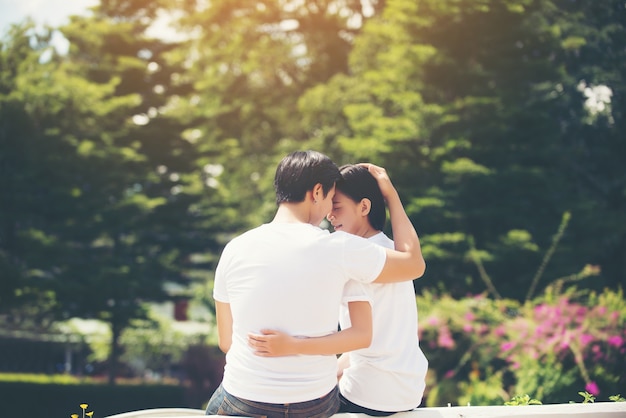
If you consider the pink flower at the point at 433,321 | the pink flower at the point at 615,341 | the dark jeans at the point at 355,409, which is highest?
the dark jeans at the point at 355,409

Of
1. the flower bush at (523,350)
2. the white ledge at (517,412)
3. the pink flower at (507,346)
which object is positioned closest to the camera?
the white ledge at (517,412)

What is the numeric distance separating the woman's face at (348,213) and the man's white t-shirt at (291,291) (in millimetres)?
415

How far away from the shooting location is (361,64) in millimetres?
19781

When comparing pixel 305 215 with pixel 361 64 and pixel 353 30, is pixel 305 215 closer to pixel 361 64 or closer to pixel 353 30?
pixel 361 64

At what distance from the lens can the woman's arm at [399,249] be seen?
2.58 m

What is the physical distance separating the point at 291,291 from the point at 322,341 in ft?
0.65

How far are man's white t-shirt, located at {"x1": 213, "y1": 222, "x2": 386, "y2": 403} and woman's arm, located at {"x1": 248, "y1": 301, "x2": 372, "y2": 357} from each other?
0.04 metres

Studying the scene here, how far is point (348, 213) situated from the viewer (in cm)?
297

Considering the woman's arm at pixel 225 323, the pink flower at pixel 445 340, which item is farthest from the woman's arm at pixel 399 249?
the pink flower at pixel 445 340

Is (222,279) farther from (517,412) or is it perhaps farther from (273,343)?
(517,412)

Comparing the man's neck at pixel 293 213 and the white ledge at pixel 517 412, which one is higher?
the man's neck at pixel 293 213

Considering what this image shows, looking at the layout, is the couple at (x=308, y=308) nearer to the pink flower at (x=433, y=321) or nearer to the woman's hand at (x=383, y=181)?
the woman's hand at (x=383, y=181)

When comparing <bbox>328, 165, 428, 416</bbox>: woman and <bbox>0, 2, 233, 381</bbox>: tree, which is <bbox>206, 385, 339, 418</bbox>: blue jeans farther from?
<bbox>0, 2, 233, 381</bbox>: tree

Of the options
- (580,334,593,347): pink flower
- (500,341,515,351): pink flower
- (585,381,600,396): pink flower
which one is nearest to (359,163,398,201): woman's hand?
(585,381,600,396): pink flower
